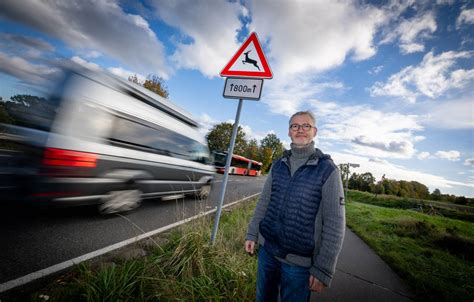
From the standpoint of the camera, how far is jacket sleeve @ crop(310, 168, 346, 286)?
1456mm

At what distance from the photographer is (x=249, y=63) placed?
2.76 meters

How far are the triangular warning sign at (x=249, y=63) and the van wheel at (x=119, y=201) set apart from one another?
3.18 meters

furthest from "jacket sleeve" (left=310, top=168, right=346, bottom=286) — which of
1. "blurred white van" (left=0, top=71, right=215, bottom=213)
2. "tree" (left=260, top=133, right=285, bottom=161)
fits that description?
"tree" (left=260, top=133, right=285, bottom=161)

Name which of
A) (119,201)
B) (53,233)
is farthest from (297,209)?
(119,201)

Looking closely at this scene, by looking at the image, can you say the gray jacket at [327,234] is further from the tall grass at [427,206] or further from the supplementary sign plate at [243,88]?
the tall grass at [427,206]

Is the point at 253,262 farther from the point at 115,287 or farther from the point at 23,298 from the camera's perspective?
the point at 23,298

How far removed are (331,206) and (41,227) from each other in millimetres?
4122

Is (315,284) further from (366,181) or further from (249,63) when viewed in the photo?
(366,181)

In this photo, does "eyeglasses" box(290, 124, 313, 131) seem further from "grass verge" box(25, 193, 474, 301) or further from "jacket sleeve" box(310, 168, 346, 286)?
"grass verge" box(25, 193, 474, 301)

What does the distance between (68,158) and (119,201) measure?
1460mm

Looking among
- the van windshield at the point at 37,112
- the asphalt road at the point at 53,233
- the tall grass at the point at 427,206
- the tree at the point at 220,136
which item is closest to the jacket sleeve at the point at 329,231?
the asphalt road at the point at 53,233

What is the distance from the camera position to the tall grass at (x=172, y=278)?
1861mm

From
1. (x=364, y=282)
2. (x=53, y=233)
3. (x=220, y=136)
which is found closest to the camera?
(x=53, y=233)

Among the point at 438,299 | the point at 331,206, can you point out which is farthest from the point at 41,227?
the point at 438,299
